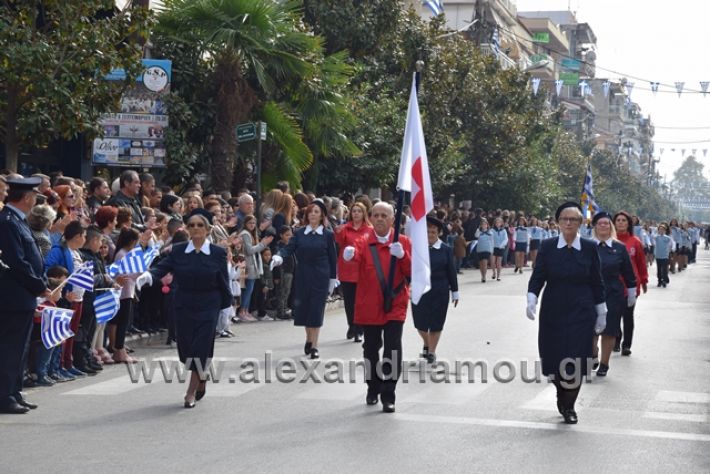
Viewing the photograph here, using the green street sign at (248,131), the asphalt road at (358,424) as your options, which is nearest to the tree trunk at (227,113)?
the green street sign at (248,131)

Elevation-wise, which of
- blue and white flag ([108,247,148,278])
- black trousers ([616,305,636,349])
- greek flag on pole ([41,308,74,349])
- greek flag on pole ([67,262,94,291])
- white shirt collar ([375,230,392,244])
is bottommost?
black trousers ([616,305,636,349])

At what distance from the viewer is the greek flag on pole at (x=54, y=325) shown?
11102 millimetres

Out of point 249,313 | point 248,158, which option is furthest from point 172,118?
point 249,313

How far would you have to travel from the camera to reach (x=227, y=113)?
2355cm

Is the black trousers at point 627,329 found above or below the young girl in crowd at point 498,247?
below

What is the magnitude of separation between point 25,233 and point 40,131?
7.65 meters

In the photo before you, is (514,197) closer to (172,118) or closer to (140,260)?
(172,118)

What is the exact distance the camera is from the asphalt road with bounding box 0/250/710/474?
827 centimetres

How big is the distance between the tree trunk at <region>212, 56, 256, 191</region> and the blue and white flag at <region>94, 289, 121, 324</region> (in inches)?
427

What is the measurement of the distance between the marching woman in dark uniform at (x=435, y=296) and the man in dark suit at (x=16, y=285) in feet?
15.2

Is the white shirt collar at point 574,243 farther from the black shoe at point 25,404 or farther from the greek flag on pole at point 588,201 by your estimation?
the greek flag on pole at point 588,201

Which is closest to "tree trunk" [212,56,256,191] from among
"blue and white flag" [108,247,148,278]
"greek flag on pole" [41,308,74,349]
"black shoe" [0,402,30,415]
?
"blue and white flag" [108,247,148,278]

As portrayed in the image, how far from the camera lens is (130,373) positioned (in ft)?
41.8

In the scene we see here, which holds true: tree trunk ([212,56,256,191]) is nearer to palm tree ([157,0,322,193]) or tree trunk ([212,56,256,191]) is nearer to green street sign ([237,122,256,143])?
palm tree ([157,0,322,193])
